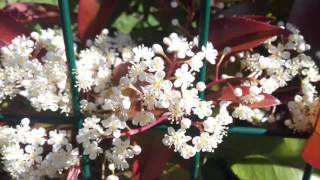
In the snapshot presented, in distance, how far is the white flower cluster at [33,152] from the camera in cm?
118

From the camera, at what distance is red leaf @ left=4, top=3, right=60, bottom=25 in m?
1.47

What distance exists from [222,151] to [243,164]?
77mm

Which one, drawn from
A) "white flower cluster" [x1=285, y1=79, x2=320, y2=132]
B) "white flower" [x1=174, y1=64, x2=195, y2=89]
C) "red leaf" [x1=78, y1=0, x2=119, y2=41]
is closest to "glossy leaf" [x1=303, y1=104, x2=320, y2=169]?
"white flower cluster" [x1=285, y1=79, x2=320, y2=132]

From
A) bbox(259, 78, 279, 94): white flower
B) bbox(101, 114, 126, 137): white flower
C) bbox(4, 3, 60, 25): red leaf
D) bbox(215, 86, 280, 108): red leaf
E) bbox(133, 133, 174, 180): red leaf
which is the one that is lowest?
bbox(133, 133, 174, 180): red leaf

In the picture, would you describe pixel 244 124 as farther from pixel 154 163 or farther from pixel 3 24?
pixel 3 24

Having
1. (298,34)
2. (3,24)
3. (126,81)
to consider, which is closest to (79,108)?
(126,81)

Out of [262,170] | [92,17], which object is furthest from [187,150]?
[92,17]

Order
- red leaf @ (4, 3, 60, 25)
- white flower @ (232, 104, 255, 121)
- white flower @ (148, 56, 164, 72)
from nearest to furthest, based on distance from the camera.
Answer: white flower @ (148, 56, 164, 72)
white flower @ (232, 104, 255, 121)
red leaf @ (4, 3, 60, 25)

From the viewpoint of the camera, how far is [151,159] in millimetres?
1256

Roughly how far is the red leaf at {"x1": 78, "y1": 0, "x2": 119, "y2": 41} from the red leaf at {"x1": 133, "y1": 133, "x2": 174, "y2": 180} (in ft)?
0.88

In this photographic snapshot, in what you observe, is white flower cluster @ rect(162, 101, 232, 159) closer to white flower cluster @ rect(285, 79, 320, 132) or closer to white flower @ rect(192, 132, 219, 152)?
white flower @ rect(192, 132, 219, 152)

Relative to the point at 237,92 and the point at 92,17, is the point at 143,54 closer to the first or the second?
the point at 237,92

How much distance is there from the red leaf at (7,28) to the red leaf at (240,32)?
15.5 inches

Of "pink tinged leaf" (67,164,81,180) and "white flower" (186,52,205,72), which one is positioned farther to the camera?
"pink tinged leaf" (67,164,81,180)
